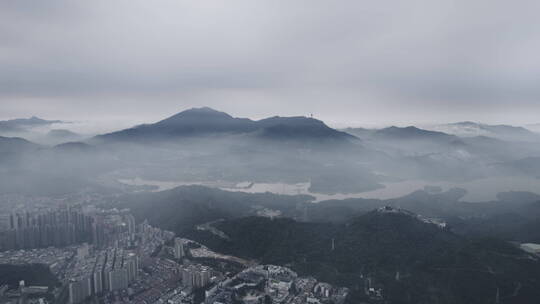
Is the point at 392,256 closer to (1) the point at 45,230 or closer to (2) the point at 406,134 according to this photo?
(1) the point at 45,230

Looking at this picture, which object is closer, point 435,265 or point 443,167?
point 435,265

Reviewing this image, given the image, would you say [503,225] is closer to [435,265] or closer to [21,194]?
[435,265]

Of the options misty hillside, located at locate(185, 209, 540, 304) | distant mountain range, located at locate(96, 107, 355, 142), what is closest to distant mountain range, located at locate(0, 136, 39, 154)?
distant mountain range, located at locate(96, 107, 355, 142)

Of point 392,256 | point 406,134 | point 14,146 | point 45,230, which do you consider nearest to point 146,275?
point 45,230

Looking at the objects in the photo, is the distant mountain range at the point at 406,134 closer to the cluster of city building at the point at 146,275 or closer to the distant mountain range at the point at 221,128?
the distant mountain range at the point at 221,128

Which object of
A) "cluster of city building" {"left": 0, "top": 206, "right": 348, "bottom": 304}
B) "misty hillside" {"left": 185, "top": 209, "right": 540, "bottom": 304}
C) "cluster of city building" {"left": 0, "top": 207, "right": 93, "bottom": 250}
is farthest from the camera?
"cluster of city building" {"left": 0, "top": 207, "right": 93, "bottom": 250}

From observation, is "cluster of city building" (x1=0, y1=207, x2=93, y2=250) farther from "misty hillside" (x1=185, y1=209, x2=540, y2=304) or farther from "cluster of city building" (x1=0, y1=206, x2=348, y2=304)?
"misty hillside" (x1=185, y1=209, x2=540, y2=304)

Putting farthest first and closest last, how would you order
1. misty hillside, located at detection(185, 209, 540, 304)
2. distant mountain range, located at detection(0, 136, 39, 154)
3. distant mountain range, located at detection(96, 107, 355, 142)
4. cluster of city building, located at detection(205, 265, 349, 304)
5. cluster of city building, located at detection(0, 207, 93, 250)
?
distant mountain range, located at detection(96, 107, 355, 142) → distant mountain range, located at detection(0, 136, 39, 154) → cluster of city building, located at detection(0, 207, 93, 250) → misty hillside, located at detection(185, 209, 540, 304) → cluster of city building, located at detection(205, 265, 349, 304)

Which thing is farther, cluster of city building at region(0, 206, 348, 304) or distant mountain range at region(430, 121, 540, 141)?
distant mountain range at region(430, 121, 540, 141)

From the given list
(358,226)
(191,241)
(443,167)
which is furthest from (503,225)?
(443,167)
